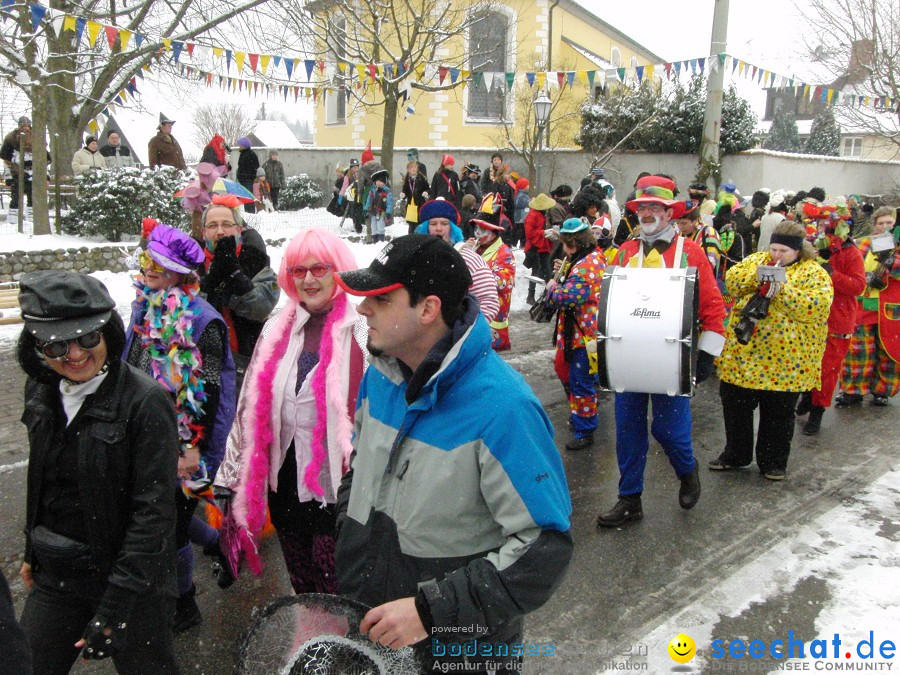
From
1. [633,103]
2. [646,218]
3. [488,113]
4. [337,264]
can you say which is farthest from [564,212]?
[488,113]

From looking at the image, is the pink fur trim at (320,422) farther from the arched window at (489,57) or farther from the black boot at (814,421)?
the arched window at (489,57)

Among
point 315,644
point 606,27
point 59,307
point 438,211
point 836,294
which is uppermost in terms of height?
point 606,27

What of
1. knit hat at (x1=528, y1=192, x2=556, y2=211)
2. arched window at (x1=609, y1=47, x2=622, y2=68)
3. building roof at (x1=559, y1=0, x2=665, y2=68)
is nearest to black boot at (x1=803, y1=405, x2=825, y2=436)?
knit hat at (x1=528, y1=192, x2=556, y2=211)

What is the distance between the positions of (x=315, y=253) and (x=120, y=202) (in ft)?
35.3

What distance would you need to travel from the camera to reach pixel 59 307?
223 centimetres

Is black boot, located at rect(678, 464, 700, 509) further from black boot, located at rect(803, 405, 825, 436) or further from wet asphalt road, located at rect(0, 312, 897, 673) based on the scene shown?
black boot, located at rect(803, 405, 825, 436)

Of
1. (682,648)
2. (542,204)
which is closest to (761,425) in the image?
(682,648)

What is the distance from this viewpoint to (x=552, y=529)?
71.9 inches

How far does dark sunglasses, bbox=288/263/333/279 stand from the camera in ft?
10.00

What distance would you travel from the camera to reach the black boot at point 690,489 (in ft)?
14.9

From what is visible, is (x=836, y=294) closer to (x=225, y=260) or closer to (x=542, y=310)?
(x=542, y=310)

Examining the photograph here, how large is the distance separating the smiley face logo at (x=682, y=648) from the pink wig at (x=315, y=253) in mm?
2084

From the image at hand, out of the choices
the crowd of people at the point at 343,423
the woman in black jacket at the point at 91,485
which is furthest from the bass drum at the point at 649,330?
the woman in black jacket at the point at 91,485

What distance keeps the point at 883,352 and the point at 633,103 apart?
15159 mm
